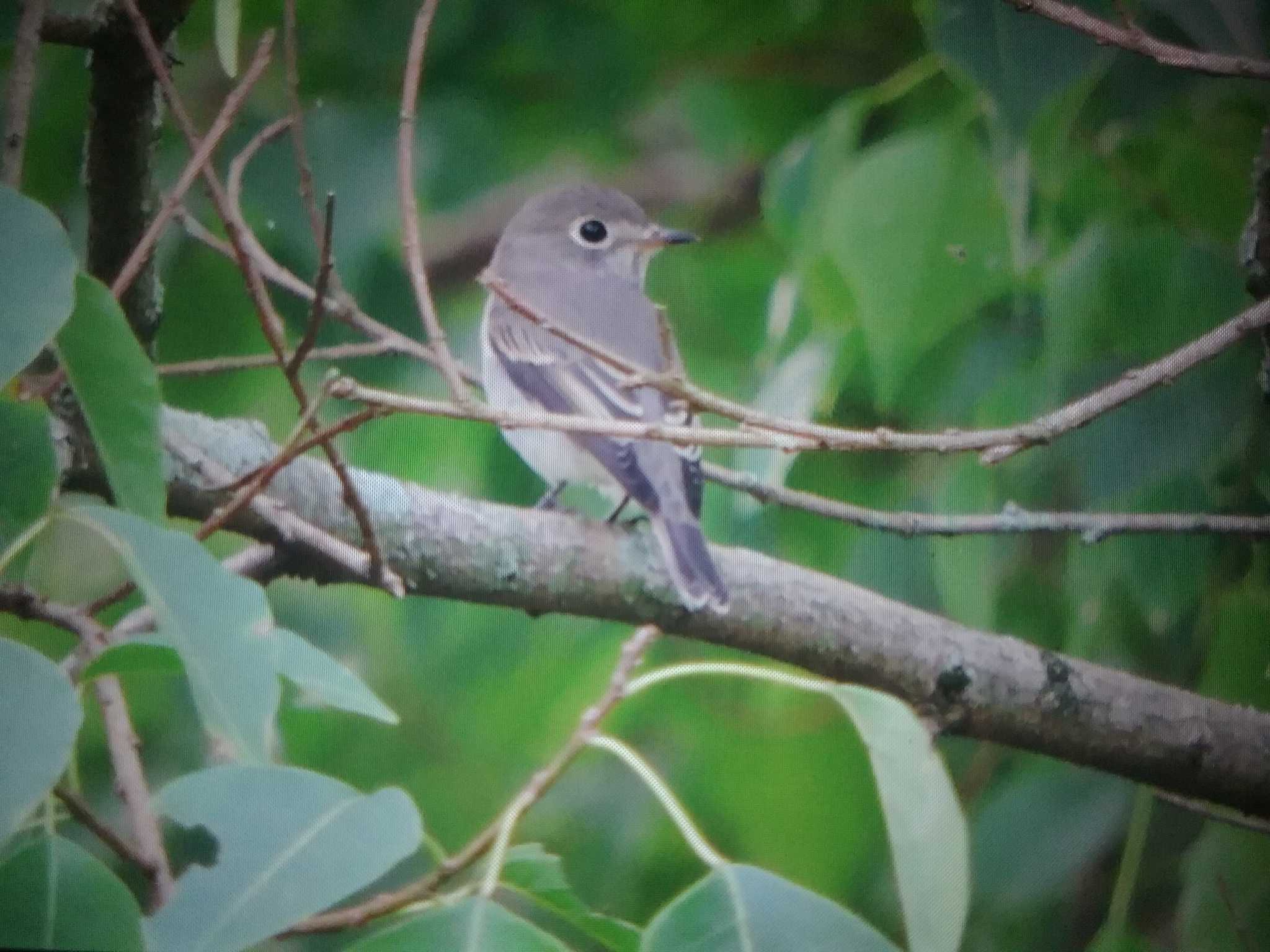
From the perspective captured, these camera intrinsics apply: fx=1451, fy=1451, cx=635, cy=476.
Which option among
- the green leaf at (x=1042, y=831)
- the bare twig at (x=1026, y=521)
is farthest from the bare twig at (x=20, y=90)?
the green leaf at (x=1042, y=831)

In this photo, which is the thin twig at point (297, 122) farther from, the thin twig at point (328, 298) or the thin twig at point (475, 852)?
the thin twig at point (475, 852)

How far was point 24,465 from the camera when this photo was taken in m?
0.56

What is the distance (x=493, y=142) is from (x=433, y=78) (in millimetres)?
56

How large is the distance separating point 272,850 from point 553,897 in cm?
16

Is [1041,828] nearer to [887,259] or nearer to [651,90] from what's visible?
[887,259]

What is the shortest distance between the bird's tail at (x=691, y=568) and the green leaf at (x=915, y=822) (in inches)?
5.3

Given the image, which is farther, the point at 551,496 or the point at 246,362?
the point at 551,496

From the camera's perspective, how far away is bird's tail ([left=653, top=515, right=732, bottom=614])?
819mm

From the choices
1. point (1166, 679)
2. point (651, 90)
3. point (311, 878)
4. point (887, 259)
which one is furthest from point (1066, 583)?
point (311, 878)

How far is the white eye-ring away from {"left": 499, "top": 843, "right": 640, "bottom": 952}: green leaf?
1.57ft

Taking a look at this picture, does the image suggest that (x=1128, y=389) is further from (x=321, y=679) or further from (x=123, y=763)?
(x=123, y=763)

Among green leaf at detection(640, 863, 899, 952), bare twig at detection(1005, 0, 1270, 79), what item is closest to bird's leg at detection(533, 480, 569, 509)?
green leaf at detection(640, 863, 899, 952)

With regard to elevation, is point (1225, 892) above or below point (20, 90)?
below

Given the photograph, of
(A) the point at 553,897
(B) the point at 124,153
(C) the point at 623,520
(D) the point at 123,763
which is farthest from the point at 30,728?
(C) the point at 623,520
